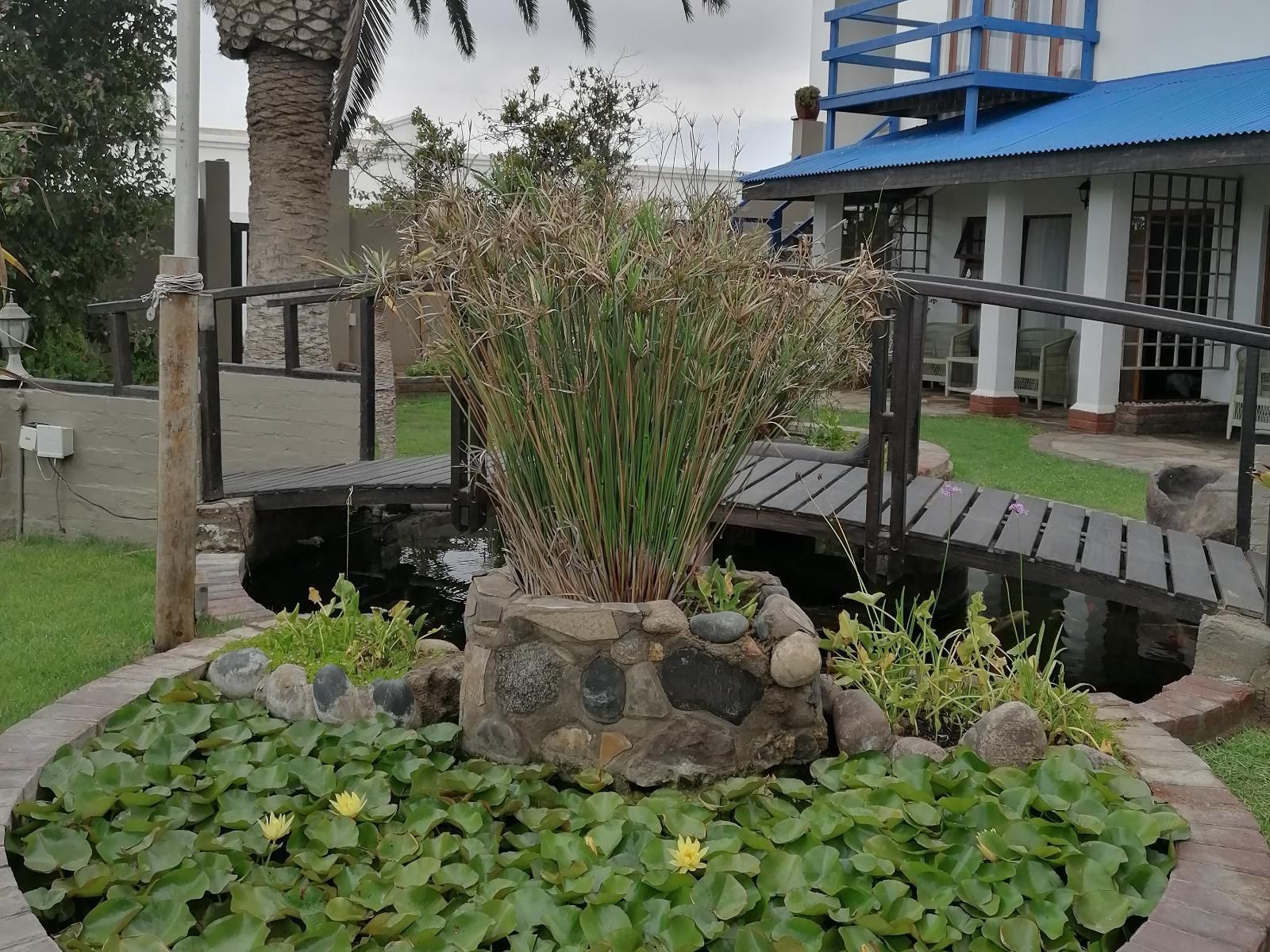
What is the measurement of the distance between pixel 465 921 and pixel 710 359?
1.47m

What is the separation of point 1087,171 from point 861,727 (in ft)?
25.8

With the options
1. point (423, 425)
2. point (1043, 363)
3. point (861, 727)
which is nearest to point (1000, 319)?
point (1043, 363)

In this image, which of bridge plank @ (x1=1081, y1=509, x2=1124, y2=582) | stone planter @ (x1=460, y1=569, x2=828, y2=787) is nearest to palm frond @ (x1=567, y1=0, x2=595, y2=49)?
bridge plank @ (x1=1081, y1=509, x2=1124, y2=582)

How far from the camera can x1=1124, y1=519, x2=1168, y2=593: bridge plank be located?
4.31 metres

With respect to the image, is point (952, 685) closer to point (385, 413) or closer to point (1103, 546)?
point (1103, 546)

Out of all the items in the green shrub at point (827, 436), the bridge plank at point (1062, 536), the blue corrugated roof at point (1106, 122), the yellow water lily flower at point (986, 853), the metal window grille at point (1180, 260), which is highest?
the blue corrugated roof at point (1106, 122)

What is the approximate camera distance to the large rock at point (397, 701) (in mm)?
3430

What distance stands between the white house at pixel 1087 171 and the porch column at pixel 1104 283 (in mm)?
16

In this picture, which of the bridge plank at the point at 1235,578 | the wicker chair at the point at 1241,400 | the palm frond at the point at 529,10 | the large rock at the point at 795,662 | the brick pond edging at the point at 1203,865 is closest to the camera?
the brick pond edging at the point at 1203,865

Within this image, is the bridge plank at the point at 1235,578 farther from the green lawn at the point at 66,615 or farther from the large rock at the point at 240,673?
the green lawn at the point at 66,615

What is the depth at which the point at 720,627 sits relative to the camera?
317 centimetres

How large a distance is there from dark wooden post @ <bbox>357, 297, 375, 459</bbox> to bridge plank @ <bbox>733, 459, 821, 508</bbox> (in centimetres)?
225

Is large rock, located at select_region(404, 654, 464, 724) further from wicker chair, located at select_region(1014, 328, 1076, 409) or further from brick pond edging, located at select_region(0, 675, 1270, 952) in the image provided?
wicker chair, located at select_region(1014, 328, 1076, 409)

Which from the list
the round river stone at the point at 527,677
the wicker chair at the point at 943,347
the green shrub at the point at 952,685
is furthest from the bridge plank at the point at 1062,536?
the wicker chair at the point at 943,347
